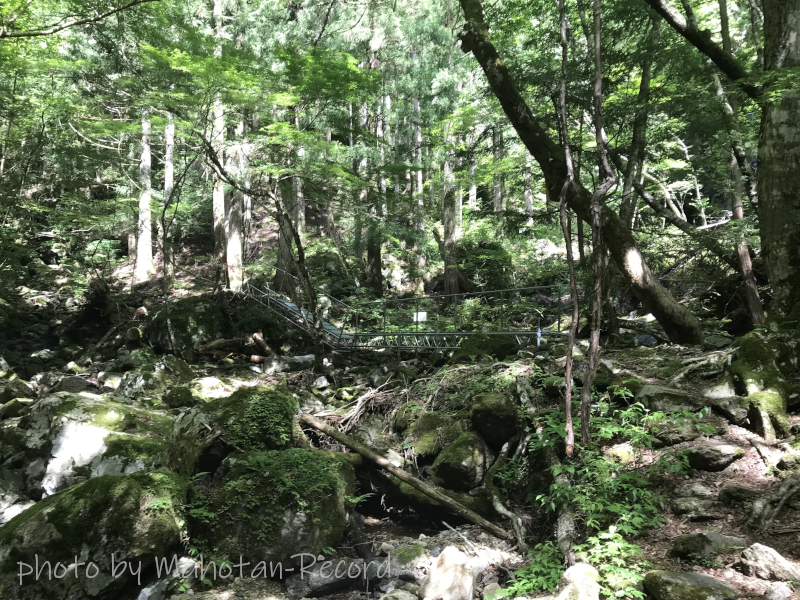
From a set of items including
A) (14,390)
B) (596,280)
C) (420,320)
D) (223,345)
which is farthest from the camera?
(223,345)

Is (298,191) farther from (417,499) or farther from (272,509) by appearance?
(272,509)

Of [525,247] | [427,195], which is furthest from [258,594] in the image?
[427,195]

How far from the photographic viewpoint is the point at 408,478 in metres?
5.59

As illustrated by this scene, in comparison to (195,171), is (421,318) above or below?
below

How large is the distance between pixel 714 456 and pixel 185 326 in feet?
40.3

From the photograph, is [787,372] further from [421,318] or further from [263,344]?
[263,344]

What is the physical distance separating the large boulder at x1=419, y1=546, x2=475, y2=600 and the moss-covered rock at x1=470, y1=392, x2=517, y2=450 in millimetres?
2291

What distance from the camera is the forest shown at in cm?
366

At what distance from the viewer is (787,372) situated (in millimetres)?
4602

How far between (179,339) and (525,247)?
Answer: 11.8 metres

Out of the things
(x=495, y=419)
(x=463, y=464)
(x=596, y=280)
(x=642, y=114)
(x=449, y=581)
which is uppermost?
(x=642, y=114)

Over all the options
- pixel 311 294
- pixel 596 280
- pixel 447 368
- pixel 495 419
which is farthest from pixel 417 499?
pixel 311 294

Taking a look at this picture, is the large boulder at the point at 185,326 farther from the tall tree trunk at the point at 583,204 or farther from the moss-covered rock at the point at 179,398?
the tall tree trunk at the point at 583,204

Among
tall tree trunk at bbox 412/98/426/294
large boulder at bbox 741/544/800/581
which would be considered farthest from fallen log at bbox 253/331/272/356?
large boulder at bbox 741/544/800/581
